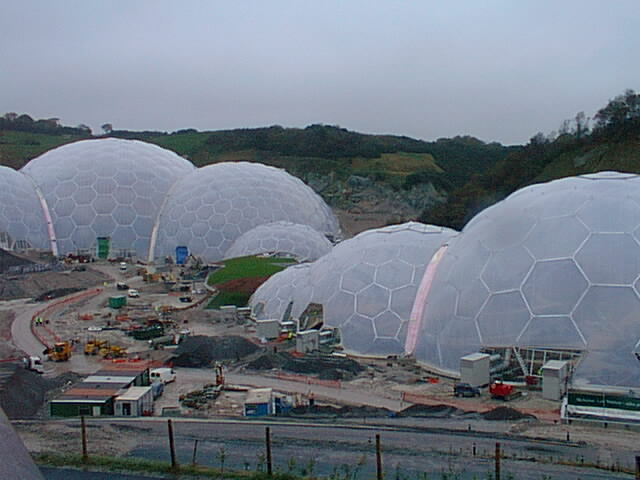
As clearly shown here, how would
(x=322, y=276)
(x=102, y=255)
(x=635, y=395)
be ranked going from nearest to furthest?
1. (x=635, y=395)
2. (x=322, y=276)
3. (x=102, y=255)

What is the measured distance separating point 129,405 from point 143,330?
32.1 feet

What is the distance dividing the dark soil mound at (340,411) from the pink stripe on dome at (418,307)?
5105 mm

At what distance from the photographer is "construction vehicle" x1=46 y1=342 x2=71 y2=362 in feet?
69.8

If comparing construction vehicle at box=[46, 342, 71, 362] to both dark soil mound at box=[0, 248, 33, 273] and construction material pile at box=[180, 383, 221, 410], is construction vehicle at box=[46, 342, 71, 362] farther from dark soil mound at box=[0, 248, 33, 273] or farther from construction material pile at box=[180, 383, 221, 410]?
dark soil mound at box=[0, 248, 33, 273]

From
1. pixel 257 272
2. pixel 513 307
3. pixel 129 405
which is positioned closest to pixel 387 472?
pixel 129 405

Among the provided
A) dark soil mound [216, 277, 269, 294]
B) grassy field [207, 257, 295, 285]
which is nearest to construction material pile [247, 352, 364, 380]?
dark soil mound [216, 277, 269, 294]

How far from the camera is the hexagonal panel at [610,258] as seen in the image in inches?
660

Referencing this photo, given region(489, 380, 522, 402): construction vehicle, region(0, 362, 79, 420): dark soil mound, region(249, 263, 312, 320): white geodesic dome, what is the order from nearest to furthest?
region(0, 362, 79, 420): dark soil mound → region(489, 380, 522, 402): construction vehicle → region(249, 263, 312, 320): white geodesic dome

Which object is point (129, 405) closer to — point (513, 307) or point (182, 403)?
point (182, 403)

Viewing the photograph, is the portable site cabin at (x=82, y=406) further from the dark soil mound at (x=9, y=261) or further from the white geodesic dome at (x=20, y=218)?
the white geodesic dome at (x=20, y=218)

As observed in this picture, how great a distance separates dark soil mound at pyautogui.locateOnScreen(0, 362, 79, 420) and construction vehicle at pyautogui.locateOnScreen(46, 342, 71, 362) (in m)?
1.80

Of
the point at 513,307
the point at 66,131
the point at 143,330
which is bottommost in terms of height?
the point at 143,330

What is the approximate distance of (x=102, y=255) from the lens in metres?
44.9

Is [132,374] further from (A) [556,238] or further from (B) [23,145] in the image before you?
(B) [23,145]
